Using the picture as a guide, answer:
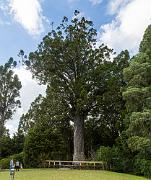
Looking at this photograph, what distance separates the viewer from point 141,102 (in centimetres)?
3862

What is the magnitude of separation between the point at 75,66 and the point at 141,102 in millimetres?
13927

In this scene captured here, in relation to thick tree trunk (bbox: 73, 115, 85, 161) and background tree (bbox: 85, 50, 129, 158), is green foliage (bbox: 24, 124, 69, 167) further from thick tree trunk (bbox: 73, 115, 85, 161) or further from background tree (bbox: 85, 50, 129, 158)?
background tree (bbox: 85, 50, 129, 158)

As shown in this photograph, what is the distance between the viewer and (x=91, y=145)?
57.5 m

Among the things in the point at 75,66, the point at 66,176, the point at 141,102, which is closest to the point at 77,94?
the point at 75,66

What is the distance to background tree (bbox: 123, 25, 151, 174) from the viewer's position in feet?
121

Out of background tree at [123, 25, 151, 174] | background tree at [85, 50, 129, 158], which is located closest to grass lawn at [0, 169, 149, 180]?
background tree at [123, 25, 151, 174]

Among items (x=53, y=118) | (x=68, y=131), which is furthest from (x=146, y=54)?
(x=68, y=131)

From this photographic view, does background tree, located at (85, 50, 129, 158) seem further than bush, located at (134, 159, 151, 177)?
Yes

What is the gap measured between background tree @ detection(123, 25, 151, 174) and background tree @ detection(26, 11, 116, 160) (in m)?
9.08

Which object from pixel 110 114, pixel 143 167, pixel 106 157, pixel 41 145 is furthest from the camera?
pixel 110 114

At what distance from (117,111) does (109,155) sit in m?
8.17

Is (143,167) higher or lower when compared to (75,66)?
lower

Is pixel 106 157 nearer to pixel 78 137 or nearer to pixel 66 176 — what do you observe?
pixel 78 137

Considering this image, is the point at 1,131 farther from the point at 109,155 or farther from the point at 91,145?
the point at 109,155
